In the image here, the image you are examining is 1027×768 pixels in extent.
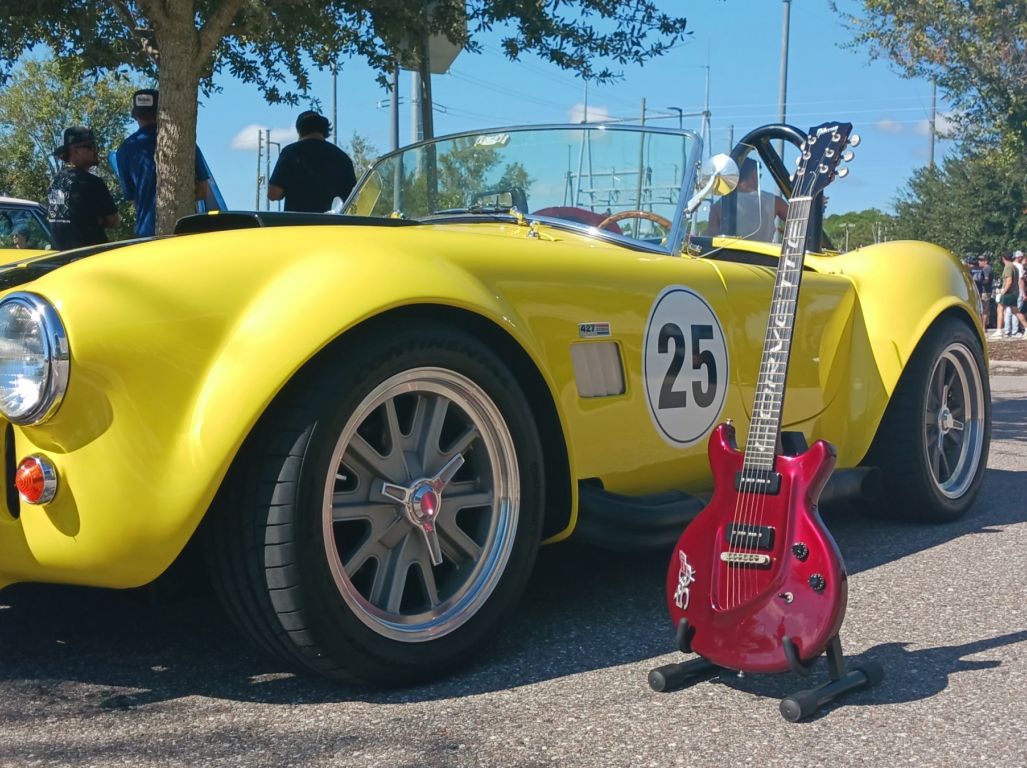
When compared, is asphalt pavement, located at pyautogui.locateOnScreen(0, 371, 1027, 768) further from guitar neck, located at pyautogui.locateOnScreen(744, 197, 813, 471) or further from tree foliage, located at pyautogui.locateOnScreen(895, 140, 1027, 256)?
tree foliage, located at pyautogui.locateOnScreen(895, 140, 1027, 256)

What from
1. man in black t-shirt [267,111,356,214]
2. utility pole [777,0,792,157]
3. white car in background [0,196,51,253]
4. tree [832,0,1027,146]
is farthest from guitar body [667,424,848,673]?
utility pole [777,0,792,157]

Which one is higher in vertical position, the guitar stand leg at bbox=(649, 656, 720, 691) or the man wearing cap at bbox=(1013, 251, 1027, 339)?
the man wearing cap at bbox=(1013, 251, 1027, 339)

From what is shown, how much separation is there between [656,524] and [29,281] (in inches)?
64.8

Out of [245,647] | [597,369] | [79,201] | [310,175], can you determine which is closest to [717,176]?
[597,369]

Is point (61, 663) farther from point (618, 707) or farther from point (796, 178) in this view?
point (796, 178)

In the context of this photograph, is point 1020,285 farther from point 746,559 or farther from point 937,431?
point 746,559

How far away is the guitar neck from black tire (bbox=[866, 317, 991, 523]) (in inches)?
62.5

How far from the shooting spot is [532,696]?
2.57m

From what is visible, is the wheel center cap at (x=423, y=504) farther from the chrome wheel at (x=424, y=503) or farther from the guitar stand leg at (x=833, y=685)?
the guitar stand leg at (x=833, y=685)

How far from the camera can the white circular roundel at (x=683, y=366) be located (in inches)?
126

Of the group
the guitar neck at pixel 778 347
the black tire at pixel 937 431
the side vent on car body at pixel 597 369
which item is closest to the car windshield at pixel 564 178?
the side vent on car body at pixel 597 369

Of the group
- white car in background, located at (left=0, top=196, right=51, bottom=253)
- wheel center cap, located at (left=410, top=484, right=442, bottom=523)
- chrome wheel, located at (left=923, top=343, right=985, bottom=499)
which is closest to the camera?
wheel center cap, located at (left=410, top=484, right=442, bottom=523)

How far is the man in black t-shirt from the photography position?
5.67m

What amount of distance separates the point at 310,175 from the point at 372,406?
3398 millimetres
